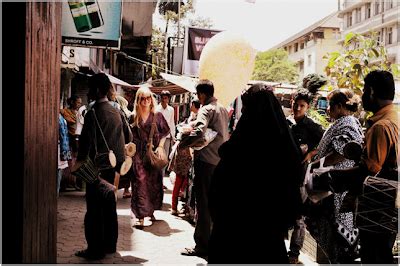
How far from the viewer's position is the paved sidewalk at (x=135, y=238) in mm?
6062

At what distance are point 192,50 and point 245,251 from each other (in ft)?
46.2

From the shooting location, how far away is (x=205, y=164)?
6.39 meters

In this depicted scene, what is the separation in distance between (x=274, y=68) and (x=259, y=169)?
6685cm

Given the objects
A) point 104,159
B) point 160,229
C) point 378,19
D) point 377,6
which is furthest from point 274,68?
point 104,159

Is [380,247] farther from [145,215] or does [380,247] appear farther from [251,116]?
[145,215]

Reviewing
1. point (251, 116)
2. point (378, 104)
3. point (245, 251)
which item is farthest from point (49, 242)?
point (378, 104)

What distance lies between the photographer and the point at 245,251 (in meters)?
3.72

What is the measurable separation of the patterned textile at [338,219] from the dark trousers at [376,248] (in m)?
0.76

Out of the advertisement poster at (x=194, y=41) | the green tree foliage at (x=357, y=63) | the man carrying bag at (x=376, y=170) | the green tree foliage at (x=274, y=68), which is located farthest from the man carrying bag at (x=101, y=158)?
the green tree foliage at (x=274, y=68)

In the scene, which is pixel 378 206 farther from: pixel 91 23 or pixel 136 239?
pixel 91 23

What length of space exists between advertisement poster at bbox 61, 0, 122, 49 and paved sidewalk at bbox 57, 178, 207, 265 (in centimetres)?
259

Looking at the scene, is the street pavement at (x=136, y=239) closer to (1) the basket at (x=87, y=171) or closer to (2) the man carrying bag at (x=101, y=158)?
(2) the man carrying bag at (x=101, y=158)

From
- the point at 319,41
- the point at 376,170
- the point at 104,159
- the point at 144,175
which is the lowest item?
the point at 144,175

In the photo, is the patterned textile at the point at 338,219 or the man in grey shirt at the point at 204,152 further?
the man in grey shirt at the point at 204,152
